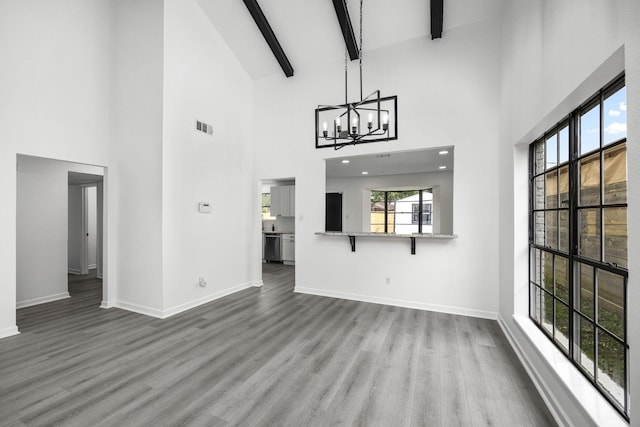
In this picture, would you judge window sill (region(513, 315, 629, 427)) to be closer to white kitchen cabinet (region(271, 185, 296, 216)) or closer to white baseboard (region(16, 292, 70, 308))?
white kitchen cabinet (region(271, 185, 296, 216))

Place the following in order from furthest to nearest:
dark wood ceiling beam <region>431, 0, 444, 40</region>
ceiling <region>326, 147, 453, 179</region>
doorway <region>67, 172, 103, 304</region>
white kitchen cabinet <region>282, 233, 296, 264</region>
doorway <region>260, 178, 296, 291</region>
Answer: white kitchen cabinet <region>282, 233, 296, 264</region> < doorway <region>260, 178, 296, 291</region> < doorway <region>67, 172, 103, 304</region> < ceiling <region>326, 147, 453, 179</region> < dark wood ceiling beam <region>431, 0, 444, 40</region>

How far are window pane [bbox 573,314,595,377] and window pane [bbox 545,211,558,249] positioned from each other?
0.64 m

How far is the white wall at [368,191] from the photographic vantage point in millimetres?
7234

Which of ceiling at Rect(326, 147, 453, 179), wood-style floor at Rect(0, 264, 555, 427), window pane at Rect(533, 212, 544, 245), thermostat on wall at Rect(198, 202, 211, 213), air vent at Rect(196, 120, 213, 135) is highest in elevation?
air vent at Rect(196, 120, 213, 135)

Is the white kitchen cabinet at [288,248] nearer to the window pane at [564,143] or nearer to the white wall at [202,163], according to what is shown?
the white wall at [202,163]

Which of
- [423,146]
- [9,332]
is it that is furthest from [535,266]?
[9,332]

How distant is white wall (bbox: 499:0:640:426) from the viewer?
126cm

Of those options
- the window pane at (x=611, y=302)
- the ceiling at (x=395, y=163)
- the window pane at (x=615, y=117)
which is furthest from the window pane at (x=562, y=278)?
the ceiling at (x=395, y=163)

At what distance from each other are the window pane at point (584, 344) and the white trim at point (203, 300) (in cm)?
426

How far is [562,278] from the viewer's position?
2229 millimetres

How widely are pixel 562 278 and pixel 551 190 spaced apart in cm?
75

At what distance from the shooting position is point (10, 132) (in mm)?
3135

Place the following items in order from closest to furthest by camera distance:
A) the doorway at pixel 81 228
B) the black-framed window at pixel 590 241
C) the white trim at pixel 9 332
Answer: the black-framed window at pixel 590 241 < the white trim at pixel 9 332 < the doorway at pixel 81 228

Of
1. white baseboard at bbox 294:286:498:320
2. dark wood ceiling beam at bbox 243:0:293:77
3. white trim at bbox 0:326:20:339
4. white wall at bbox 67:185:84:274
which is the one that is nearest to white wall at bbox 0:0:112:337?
white trim at bbox 0:326:20:339
